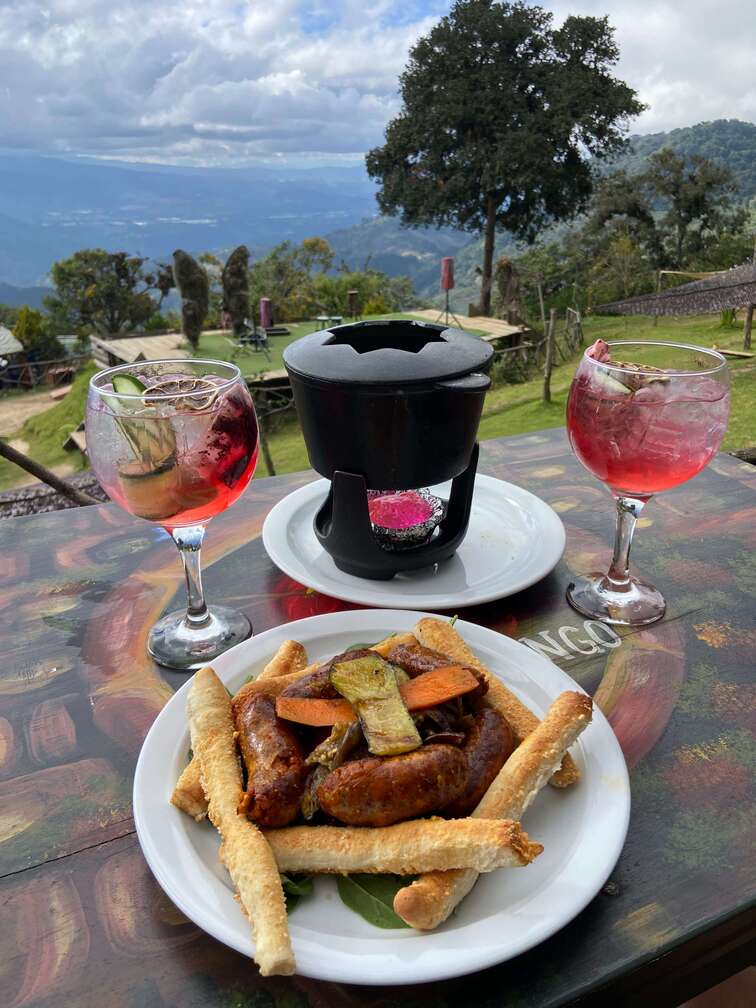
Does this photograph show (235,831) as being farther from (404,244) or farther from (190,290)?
(404,244)

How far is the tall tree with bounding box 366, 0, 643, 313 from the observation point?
20562 millimetres

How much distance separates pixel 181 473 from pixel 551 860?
78 cm

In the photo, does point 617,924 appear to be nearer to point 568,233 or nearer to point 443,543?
point 443,543

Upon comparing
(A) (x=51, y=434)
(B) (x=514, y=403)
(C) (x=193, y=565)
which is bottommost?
(A) (x=51, y=434)

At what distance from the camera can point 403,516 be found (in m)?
1.61

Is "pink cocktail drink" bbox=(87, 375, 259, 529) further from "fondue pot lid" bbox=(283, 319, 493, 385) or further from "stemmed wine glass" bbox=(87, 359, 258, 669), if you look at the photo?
"fondue pot lid" bbox=(283, 319, 493, 385)

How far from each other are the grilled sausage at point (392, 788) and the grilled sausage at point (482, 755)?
28mm

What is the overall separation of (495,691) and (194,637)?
0.60 meters

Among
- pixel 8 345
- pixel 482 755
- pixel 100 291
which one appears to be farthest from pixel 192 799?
pixel 100 291

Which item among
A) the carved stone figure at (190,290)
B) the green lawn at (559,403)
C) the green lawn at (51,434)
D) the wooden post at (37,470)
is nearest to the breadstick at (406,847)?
the wooden post at (37,470)

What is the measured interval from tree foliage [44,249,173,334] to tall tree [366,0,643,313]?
8959mm

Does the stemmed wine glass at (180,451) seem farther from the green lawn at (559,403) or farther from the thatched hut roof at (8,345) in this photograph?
the thatched hut roof at (8,345)

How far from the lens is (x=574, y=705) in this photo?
0.90 meters

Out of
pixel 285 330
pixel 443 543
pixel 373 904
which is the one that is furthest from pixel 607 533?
pixel 285 330
